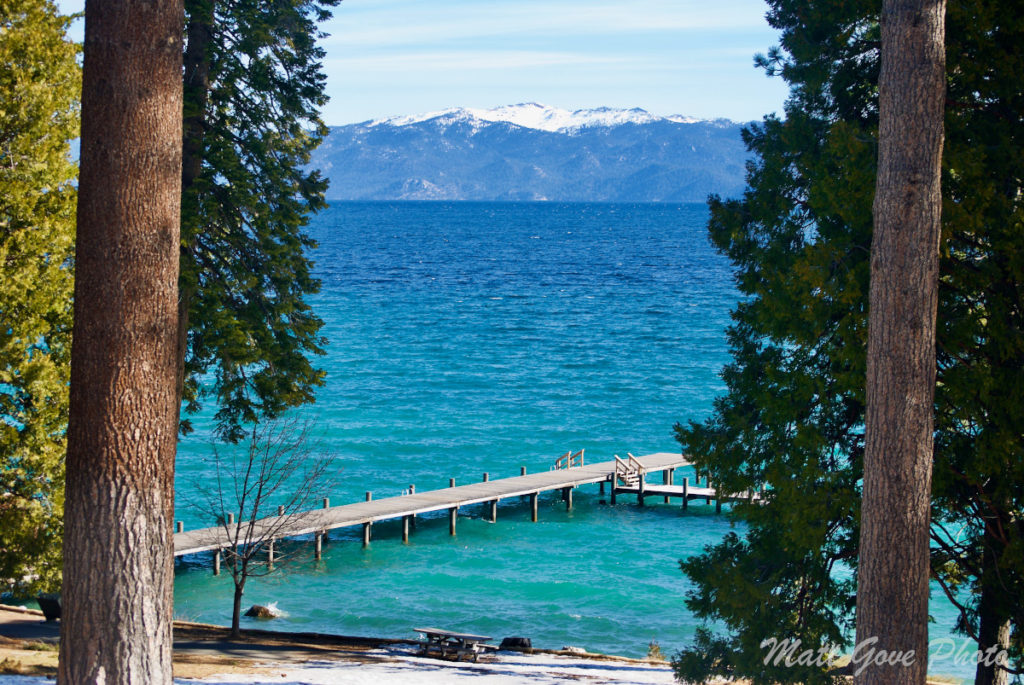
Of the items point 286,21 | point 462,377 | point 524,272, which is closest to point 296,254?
point 286,21

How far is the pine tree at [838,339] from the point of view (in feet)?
33.2

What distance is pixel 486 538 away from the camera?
3622 cm

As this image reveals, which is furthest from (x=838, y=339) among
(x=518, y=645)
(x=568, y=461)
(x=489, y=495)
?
(x=568, y=461)

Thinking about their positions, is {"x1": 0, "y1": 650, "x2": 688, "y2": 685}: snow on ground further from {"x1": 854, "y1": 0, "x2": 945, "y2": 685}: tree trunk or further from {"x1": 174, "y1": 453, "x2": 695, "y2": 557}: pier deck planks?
{"x1": 174, "y1": 453, "x2": 695, "y2": 557}: pier deck planks

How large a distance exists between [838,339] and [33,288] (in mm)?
10185

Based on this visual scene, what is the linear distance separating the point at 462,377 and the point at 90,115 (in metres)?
59.4

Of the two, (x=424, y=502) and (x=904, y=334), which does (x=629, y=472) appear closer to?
(x=424, y=502)

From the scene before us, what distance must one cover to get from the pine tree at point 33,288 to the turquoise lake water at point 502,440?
1380 cm

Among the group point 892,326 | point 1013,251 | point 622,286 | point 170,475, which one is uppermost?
point 622,286

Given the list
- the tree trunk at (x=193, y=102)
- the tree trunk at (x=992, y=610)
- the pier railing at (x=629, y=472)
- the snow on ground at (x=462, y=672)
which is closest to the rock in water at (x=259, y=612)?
the snow on ground at (x=462, y=672)

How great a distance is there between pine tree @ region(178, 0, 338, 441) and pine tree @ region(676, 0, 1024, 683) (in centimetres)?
760

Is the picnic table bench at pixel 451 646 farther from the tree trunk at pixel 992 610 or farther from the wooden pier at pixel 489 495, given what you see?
the tree trunk at pixel 992 610

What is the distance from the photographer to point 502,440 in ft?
164

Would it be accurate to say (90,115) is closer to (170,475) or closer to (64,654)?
(170,475)
